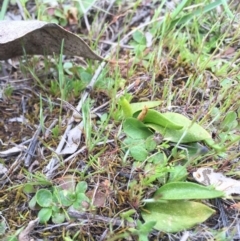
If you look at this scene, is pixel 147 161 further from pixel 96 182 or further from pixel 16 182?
pixel 16 182

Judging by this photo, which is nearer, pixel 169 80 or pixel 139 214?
pixel 139 214

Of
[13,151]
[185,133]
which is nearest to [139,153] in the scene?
[185,133]

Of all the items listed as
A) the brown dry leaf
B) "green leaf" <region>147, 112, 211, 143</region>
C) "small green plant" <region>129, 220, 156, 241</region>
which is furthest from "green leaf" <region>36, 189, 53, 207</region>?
the brown dry leaf

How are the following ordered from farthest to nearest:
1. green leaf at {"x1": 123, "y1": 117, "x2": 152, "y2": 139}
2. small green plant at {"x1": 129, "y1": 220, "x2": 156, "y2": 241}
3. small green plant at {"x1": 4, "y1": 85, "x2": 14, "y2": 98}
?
small green plant at {"x1": 4, "y1": 85, "x2": 14, "y2": 98} → green leaf at {"x1": 123, "y1": 117, "x2": 152, "y2": 139} → small green plant at {"x1": 129, "y1": 220, "x2": 156, "y2": 241}

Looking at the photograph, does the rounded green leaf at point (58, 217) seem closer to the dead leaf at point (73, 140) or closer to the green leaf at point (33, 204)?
the green leaf at point (33, 204)

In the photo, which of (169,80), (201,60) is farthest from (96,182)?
(201,60)

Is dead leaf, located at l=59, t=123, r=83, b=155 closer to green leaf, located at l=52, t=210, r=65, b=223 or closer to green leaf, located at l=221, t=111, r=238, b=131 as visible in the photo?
green leaf, located at l=52, t=210, r=65, b=223
